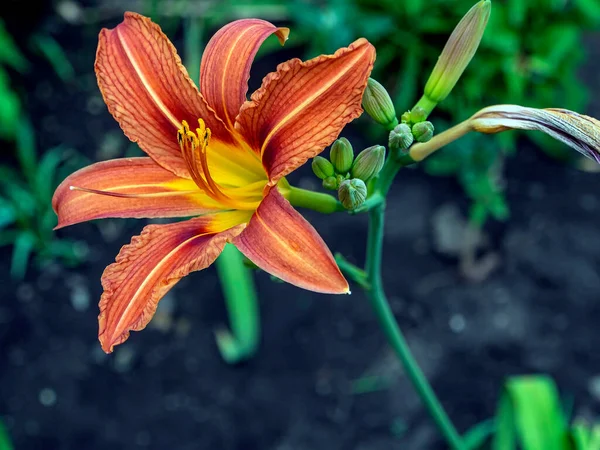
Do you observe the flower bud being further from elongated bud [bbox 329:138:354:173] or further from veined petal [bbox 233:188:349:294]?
veined petal [bbox 233:188:349:294]

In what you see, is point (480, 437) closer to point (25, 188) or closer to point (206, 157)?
point (206, 157)

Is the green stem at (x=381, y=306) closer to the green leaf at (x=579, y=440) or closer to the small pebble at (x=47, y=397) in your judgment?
the green leaf at (x=579, y=440)

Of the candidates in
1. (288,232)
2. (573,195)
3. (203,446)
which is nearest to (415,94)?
(573,195)

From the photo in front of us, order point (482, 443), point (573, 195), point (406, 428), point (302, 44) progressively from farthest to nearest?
1. point (302, 44)
2. point (573, 195)
3. point (406, 428)
4. point (482, 443)

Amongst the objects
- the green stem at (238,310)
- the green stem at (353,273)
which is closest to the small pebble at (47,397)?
the green stem at (238,310)

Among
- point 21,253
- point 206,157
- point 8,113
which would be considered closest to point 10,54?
point 8,113

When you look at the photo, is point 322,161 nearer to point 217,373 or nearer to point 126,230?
point 217,373
